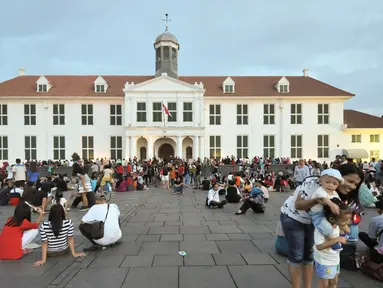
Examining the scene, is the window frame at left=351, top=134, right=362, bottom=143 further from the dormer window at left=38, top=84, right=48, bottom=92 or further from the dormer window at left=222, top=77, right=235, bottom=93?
the dormer window at left=38, top=84, right=48, bottom=92

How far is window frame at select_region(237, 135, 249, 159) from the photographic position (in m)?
39.8

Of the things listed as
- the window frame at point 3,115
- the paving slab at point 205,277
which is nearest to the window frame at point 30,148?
the window frame at point 3,115

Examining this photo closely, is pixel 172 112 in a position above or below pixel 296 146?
above

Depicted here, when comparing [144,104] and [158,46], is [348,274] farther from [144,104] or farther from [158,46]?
[158,46]

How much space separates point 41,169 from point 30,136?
12.7m

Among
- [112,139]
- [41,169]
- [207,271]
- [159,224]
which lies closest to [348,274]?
[207,271]

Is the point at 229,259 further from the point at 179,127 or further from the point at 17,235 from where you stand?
the point at 179,127

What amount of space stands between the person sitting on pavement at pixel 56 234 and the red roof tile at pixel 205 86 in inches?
1371

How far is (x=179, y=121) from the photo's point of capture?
37250 mm

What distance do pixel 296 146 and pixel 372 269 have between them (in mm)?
37012

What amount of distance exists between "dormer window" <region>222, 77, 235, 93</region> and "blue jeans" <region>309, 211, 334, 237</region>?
37.8 m

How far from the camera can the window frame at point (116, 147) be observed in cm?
3934

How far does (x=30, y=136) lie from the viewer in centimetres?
3869

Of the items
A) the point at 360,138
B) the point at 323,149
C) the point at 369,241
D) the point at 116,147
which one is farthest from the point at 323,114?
the point at 369,241
